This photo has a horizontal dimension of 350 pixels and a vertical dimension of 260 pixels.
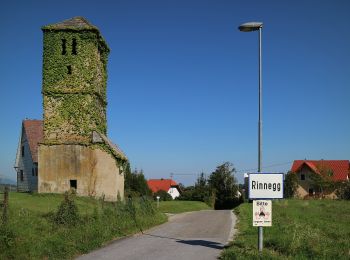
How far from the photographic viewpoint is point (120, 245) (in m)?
16.3

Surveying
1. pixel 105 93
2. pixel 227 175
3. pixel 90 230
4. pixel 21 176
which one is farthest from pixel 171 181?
pixel 90 230

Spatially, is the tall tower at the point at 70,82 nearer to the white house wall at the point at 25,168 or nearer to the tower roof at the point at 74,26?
the tower roof at the point at 74,26

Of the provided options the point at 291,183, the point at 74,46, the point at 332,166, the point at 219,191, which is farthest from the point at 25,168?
the point at 332,166

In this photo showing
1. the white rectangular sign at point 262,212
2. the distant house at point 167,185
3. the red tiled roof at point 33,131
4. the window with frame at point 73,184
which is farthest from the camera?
the distant house at point 167,185

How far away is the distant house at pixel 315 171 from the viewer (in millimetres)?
79188

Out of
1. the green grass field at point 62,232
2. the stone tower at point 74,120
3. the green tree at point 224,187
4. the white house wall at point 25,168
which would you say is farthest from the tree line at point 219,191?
the green grass field at point 62,232

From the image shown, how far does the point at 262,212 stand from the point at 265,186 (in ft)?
2.55

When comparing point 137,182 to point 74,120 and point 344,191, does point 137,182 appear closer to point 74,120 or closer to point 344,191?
point 74,120

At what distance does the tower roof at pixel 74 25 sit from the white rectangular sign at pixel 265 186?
2582cm

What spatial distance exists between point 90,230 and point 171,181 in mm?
98452

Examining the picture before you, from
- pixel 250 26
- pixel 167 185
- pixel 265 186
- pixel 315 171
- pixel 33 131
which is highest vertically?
pixel 250 26

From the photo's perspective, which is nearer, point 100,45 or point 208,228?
point 208,228

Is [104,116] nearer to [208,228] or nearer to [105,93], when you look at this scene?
[105,93]

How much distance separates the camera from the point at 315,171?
7975 cm
